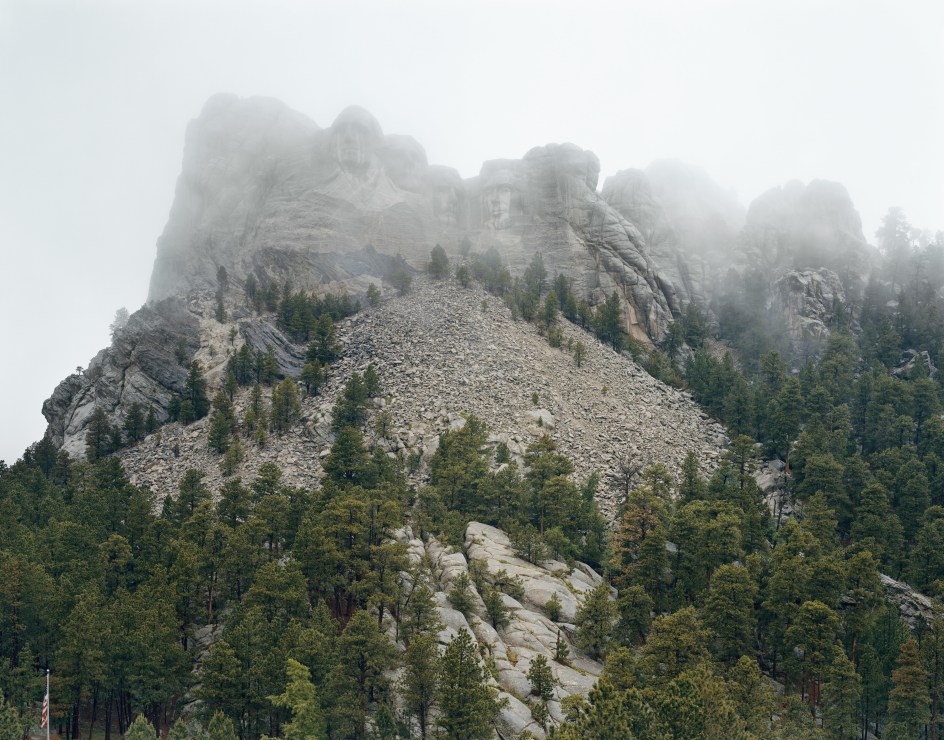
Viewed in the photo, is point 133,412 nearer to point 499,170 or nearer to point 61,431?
point 61,431

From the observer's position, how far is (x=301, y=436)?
9400 centimetres

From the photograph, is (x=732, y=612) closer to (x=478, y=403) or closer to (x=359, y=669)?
(x=359, y=669)

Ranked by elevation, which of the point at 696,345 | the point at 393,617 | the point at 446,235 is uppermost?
the point at 446,235

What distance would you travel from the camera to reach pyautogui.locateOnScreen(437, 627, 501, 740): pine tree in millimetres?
45625

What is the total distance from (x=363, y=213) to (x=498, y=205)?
29947 millimetres

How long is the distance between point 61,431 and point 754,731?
350ft

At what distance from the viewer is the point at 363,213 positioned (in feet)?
488

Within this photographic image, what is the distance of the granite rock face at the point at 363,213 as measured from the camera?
144625mm

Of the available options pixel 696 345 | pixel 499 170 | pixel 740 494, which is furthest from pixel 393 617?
pixel 499 170

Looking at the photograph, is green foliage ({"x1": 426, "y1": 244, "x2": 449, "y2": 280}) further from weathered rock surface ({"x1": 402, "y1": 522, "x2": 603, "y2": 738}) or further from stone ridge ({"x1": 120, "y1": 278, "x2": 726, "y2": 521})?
weathered rock surface ({"x1": 402, "y1": 522, "x2": 603, "y2": 738})

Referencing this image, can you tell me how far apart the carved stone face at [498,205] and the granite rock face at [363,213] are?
217 millimetres

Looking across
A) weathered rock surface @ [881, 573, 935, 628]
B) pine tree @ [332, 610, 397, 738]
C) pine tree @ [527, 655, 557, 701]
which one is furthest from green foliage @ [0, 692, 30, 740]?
weathered rock surface @ [881, 573, 935, 628]

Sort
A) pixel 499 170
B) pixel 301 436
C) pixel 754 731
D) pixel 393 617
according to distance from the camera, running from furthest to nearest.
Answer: pixel 499 170 < pixel 301 436 < pixel 393 617 < pixel 754 731

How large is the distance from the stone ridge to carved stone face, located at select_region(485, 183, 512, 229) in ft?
113
